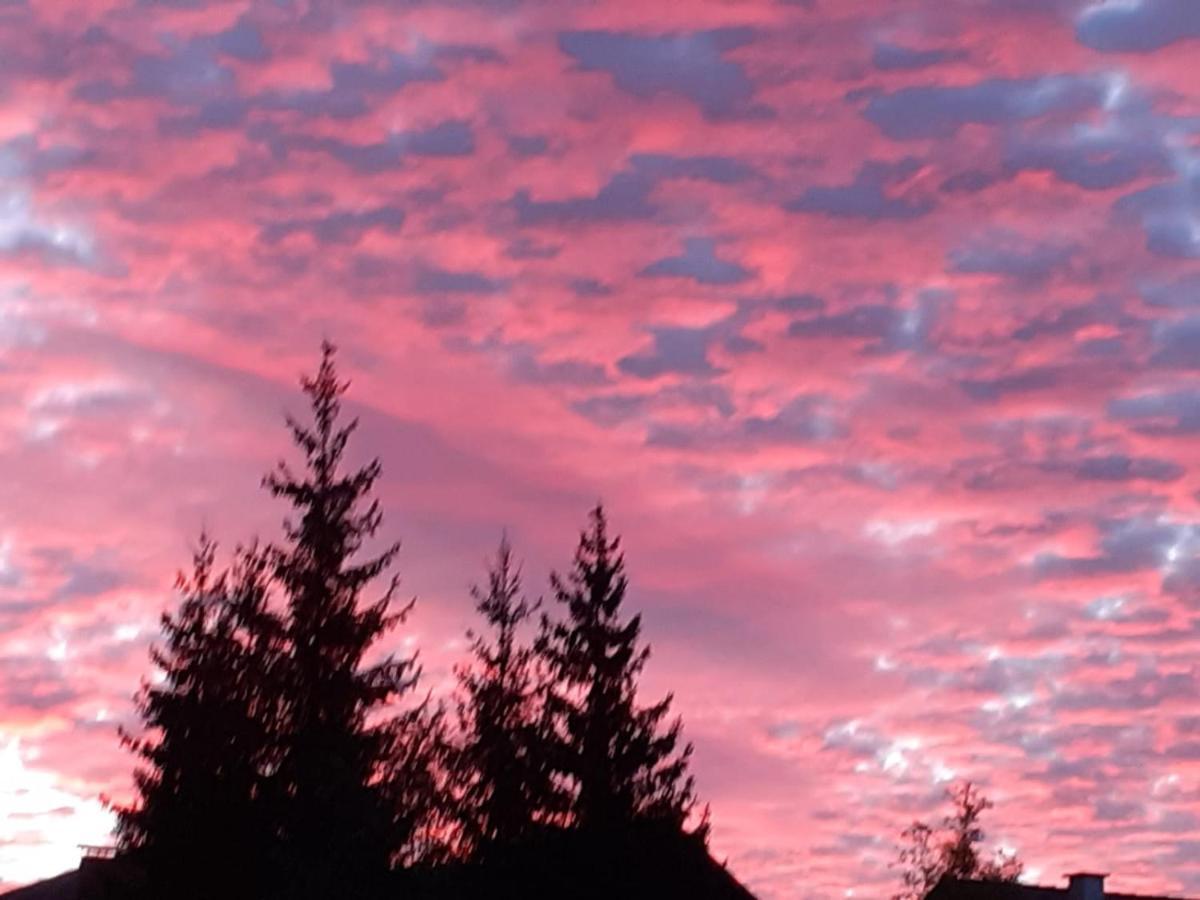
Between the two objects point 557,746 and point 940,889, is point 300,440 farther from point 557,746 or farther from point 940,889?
point 940,889

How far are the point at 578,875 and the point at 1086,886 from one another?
21701 mm

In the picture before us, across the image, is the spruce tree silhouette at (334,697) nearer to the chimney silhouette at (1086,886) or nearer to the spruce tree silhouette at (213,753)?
the spruce tree silhouette at (213,753)

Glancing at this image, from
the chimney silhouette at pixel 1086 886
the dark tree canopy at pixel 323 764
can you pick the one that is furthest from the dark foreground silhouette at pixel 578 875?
the chimney silhouette at pixel 1086 886

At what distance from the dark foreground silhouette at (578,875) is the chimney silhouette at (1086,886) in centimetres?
1813

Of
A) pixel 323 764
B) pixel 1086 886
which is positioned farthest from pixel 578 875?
pixel 1086 886

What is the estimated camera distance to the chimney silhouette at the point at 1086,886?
5159 cm

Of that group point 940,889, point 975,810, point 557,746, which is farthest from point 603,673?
point 975,810

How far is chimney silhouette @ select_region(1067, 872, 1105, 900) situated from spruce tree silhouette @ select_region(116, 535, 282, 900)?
24.4 m

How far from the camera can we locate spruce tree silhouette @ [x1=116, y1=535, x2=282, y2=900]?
130ft

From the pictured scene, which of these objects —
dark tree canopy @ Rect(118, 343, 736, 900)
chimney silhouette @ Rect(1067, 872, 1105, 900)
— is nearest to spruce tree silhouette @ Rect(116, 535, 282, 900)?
dark tree canopy @ Rect(118, 343, 736, 900)

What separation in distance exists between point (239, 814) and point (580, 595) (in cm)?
1515

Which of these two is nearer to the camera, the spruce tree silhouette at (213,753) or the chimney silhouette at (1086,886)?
the spruce tree silhouette at (213,753)

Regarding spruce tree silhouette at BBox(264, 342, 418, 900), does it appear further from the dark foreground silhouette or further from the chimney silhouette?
the chimney silhouette

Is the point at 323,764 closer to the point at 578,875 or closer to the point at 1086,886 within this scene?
the point at 578,875
